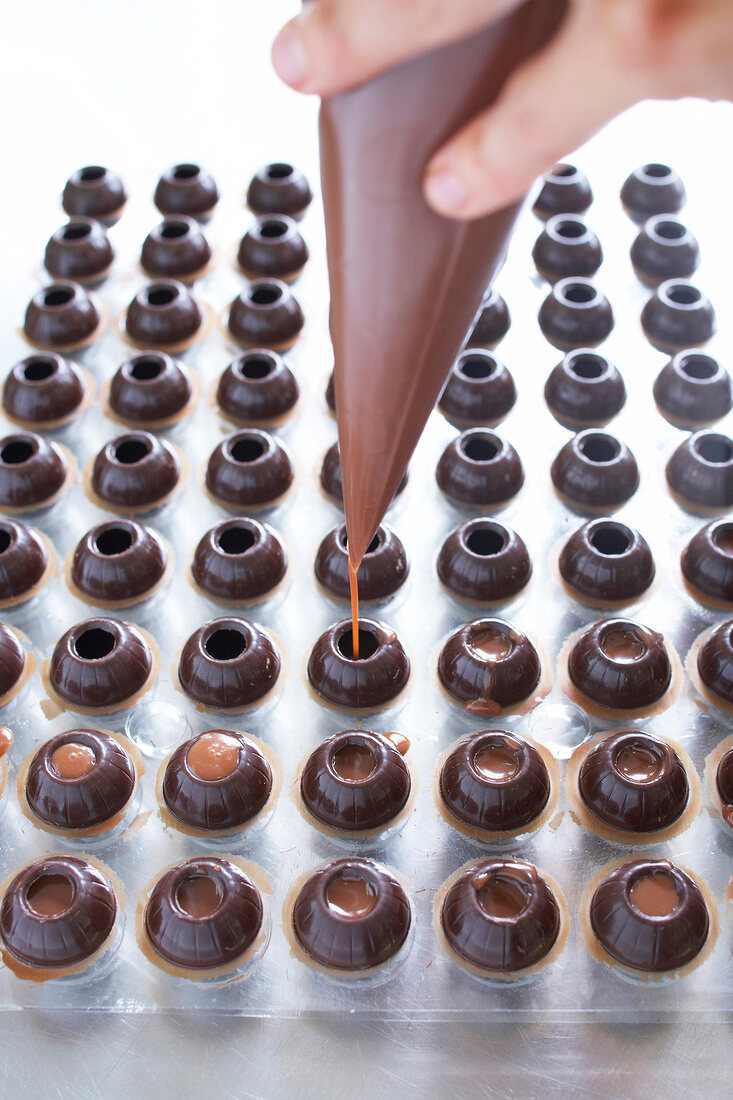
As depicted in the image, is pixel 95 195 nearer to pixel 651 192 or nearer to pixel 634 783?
pixel 651 192

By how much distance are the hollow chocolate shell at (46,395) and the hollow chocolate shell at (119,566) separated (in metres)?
0.33

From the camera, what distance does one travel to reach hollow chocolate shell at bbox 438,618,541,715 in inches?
55.4

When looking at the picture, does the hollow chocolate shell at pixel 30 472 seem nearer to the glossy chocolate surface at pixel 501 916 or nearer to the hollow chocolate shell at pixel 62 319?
the hollow chocolate shell at pixel 62 319

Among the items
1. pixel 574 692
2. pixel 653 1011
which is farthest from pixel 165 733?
pixel 653 1011

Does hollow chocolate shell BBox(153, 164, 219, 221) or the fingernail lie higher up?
the fingernail

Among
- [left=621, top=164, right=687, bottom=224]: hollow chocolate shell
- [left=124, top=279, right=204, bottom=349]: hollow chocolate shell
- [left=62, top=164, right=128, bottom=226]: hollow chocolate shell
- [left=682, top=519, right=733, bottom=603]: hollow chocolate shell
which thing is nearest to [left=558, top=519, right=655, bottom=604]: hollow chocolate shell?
[left=682, top=519, right=733, bottom=603]: hollow chocolate shell

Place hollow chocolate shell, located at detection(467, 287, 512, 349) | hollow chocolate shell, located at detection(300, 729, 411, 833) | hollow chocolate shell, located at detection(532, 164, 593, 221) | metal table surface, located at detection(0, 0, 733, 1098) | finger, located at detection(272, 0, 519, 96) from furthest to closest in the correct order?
hollow chocolate shell, located at detection(532, 164, 593, 221)
hollow chocolate shell, located at detection(467, 287, 512, 349)
hollow chocolate shell, located at detection(300, 729, 411, 833)
metal table surface, located at detection(0, 0, 733, 1098)
finger, located at detection(272, 0, 519, 96)

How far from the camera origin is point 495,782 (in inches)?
50.3

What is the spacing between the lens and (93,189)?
2.23 metres

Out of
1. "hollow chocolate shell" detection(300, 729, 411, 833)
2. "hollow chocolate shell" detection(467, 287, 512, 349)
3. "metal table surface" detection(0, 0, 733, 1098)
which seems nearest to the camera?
"metal table surface" detection(0, 0, 733, 1098)

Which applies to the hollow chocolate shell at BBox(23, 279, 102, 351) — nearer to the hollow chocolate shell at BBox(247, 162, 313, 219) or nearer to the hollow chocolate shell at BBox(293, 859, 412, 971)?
the hollow chocolate shell at BBox(247, 162, 313, 219)

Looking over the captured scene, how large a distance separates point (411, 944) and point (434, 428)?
2.98 feet

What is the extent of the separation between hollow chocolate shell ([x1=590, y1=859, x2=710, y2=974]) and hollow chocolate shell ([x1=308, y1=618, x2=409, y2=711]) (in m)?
0.38

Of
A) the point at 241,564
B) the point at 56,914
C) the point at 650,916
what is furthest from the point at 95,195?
the point at 650,916
